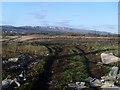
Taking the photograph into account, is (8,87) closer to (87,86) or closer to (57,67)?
(87,86)

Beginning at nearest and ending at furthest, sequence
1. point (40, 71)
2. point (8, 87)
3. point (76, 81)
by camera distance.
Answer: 1. point (8, 87)
2. point (76, 81)
3. point (40, 71)

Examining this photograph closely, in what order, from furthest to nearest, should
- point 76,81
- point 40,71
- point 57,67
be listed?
1. point 57,67
2. point 40,71
3. point 76,81

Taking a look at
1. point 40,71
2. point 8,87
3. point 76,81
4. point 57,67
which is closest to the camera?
point 8,87

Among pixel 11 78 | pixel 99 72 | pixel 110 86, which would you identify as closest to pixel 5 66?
pixel 11 78

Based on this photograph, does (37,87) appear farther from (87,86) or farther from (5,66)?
(5,66)

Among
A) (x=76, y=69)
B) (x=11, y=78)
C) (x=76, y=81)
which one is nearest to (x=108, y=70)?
(x=76, y=69)

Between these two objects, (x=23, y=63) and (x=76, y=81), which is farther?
(x=23, y=63)

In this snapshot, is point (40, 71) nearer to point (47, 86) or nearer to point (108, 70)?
point (47, 86)

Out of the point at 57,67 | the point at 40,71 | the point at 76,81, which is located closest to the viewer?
the point at 76,81

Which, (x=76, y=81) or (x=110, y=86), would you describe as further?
(x=76, y=81)
